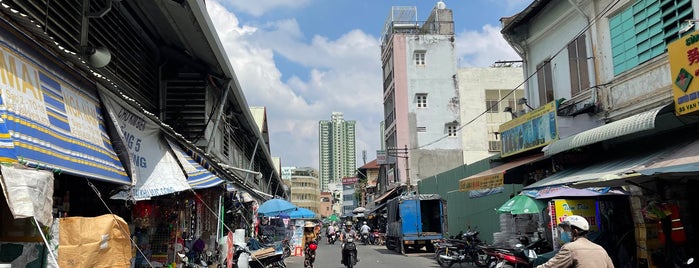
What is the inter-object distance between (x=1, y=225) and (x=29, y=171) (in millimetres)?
672

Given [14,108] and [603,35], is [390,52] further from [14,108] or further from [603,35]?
[14,108]

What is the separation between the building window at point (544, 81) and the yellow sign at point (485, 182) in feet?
9.78

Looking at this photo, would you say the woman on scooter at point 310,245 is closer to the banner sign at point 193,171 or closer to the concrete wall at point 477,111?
the banner sign at point 193,171

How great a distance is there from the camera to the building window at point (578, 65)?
12.5 m

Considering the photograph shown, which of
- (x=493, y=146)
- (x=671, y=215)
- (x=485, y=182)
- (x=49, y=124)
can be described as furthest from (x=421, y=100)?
(x=49, y=124)

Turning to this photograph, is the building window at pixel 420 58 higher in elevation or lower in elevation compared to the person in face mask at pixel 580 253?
higher

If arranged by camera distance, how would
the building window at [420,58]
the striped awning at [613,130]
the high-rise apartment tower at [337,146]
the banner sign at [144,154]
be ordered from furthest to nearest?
the high-rise apartment tower at [337,146] → the building window at [420,58] → the striped awning at [613,130] → the banner sign at [144,154]

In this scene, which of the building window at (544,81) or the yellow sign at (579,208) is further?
the building window at (544,81)

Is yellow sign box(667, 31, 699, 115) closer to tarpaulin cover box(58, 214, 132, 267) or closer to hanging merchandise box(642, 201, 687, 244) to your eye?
hanging merchandise box(642, 201, 687, 244)

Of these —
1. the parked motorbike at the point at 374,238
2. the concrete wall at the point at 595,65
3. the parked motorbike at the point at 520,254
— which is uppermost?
the concrete wall at the point at 595,65

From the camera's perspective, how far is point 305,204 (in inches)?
4619

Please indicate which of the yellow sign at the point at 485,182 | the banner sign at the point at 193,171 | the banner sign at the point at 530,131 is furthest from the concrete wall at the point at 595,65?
the banner sign at the point at 193,171

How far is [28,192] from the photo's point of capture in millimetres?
3168

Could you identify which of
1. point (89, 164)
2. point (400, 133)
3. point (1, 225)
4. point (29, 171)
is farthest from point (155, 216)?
point (400, 133)
